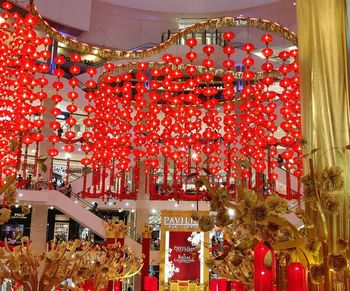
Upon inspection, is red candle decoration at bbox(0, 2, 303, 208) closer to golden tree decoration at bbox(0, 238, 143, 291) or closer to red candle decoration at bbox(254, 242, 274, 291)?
golden tree decoration at bbox(0, 238, 143, 291)

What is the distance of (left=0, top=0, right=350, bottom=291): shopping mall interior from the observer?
1.71 m

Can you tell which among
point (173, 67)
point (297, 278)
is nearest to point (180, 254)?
point (173, 67)

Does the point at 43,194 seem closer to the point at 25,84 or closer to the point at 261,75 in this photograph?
the point at 25,84

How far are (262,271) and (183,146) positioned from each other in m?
7.98

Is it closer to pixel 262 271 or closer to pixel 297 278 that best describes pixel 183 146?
pixel 262 271

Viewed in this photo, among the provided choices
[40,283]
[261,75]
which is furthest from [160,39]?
[40,283]

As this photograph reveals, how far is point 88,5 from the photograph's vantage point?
561 inches

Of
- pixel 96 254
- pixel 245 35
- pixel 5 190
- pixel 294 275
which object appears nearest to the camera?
pixel 294 275

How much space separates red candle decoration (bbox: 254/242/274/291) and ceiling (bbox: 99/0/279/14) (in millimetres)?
13184

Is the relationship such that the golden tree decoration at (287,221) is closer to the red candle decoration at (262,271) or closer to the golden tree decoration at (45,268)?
the red candle decoration at (262,271)

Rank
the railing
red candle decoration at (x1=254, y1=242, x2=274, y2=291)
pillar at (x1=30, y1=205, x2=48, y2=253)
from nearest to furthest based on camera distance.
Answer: red candle decoration at (x1=254, y1=242, x2=274, y2=291), pillar at (x1=30, y1=205, x2=48, y2=253), the railing

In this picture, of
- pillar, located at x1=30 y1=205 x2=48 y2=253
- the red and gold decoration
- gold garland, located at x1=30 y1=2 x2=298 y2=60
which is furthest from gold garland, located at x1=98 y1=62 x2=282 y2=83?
pillar, located at x1=30 y1=205 x2=48 y2=253

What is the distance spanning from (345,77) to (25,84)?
647 centimetres

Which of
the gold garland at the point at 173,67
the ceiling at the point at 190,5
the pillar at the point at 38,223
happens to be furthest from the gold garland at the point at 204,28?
the ceiling at the point at 190,5
